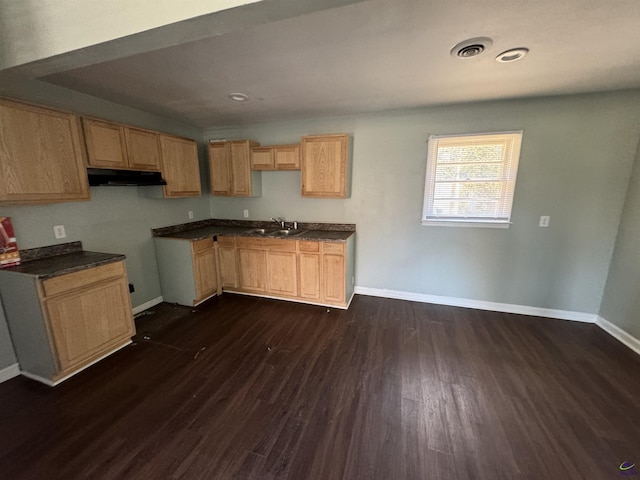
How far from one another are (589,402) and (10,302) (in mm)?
4546

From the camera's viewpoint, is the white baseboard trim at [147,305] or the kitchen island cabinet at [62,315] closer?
the kitchen island cabinet at [62,315]

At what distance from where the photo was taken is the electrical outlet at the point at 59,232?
2.39 metres

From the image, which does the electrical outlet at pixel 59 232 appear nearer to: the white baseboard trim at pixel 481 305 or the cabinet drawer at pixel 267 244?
the cabinet drawer at pixel 267 244

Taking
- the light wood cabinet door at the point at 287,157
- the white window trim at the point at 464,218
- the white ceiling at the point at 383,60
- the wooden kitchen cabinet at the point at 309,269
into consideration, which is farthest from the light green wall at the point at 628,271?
the light wood cabinet door at the point at 287,157

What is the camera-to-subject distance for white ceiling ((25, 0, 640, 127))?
137cm

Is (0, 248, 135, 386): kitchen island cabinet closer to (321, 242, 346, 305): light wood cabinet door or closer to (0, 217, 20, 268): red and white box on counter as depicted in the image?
(0, 217, 20, 268): red and white box on counter

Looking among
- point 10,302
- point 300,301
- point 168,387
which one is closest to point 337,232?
point 300,301

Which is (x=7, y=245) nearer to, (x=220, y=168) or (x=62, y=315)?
(x=62, y=315)

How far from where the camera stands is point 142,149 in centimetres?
286

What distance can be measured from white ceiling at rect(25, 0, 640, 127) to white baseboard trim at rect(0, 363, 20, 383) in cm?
242

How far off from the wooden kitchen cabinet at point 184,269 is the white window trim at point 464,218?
2.99 meters

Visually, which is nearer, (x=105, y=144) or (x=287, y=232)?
(x=105, y=144)

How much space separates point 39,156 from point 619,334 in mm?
5669

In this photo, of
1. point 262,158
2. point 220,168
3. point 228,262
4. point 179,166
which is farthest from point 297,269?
point 179,166
